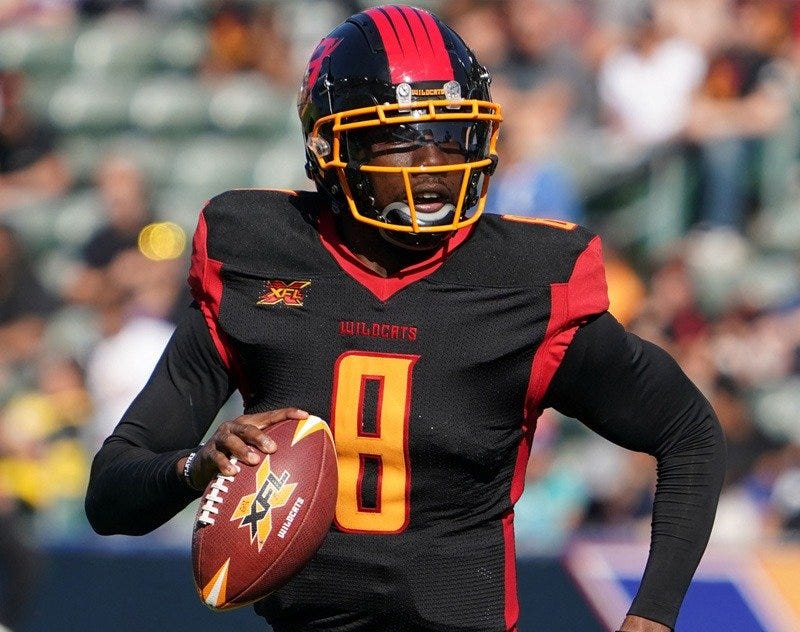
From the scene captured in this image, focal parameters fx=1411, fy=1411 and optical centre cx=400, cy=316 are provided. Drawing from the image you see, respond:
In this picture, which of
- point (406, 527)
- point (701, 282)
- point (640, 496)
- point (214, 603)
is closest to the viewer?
point (214, 603)

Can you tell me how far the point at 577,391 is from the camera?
259 centimetres

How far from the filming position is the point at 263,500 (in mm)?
2346

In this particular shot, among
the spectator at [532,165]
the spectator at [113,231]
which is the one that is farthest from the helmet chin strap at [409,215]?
the spectator at [113,231]

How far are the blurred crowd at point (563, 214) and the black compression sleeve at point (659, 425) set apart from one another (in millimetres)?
2941

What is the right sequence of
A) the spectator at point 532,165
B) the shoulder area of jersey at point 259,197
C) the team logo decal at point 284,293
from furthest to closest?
the spectator at point 532,165 → the shoulder area of jersey at point 259,197 → the team logo decal at point 284,293

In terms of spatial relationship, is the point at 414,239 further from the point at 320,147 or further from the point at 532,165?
the point at 532,165

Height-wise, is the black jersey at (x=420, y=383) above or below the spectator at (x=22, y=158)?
above

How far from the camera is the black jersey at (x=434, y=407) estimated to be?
253 cm

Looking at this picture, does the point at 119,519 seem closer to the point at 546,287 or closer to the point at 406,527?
the point at 406,527

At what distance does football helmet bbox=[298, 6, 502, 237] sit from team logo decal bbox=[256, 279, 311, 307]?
7.0 inches

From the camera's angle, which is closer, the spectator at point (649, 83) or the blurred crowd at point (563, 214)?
the blurred crowd at point (563, 214)

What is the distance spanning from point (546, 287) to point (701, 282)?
173 inches

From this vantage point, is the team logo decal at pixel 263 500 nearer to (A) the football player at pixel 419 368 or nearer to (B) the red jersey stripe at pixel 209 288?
(A) the football player at pixel 419 368

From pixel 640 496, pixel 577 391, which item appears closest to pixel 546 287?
pixel 577 391
